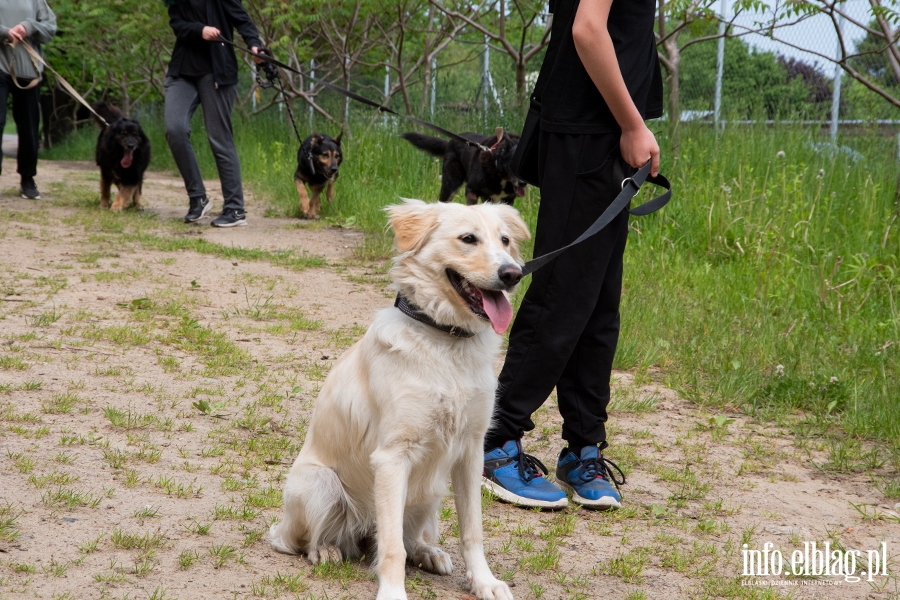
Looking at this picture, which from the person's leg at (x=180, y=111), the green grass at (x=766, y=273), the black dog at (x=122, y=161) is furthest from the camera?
the black dog at (x=122, y=161)

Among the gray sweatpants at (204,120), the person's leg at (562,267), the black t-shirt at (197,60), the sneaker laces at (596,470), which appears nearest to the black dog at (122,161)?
the gray sweatpants at (204,120)

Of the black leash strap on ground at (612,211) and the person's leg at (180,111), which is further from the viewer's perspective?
the person's leg at (180,111)

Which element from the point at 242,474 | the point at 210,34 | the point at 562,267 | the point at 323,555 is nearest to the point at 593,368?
the point at 562,267

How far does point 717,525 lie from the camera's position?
314 cm

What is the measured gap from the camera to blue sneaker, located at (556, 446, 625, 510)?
324 cm

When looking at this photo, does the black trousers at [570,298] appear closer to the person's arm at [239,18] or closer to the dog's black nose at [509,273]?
the dog's black nose at [509,273]

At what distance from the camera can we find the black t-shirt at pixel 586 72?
2.96 m

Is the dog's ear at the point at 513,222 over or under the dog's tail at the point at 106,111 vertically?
under

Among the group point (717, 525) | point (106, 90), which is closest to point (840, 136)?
point (717, 525)

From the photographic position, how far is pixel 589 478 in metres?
3.29

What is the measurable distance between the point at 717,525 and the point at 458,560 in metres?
1.06

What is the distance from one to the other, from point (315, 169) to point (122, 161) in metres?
2.28

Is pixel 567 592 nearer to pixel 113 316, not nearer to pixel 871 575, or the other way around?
pixel 871 575

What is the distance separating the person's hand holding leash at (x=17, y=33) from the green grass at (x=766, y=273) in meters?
2.21
